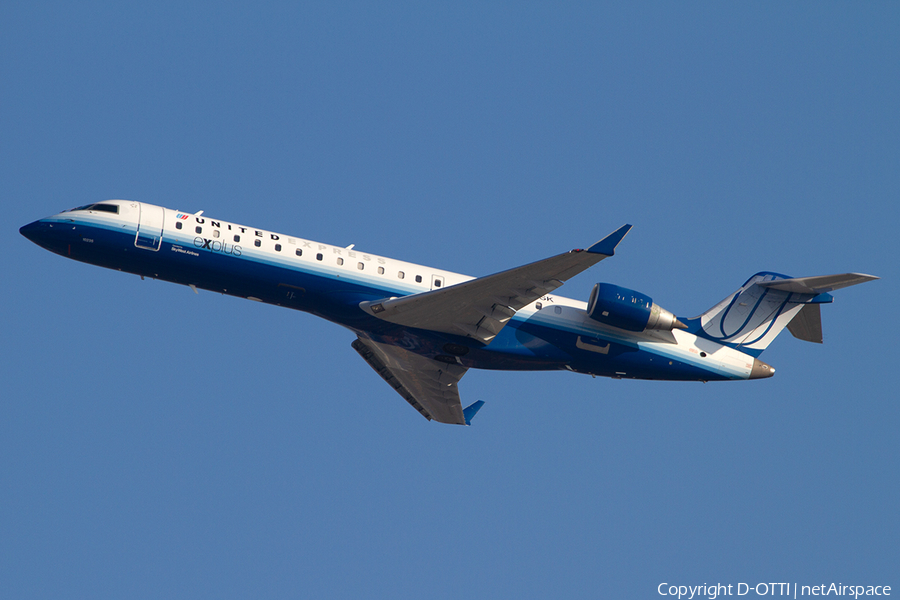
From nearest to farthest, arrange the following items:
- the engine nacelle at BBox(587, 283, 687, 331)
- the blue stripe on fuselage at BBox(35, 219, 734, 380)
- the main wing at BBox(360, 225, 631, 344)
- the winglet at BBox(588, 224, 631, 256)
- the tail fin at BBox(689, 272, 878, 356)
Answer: the winglet at BBox(588, 224, 631, 256), the main wing at BBox(360, 225, 631, 344), the blue stripe on fuselage at BBox(35, 219, 734, 380), the engine nacelle at BBox(587, 283, 687, 331), the tail fin at BBox(689, 272, 878, 356)

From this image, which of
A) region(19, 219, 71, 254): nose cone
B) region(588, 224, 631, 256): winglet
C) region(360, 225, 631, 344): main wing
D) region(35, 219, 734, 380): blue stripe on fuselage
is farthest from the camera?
region(35, 219, 734, 380): blue stripe on fuselage

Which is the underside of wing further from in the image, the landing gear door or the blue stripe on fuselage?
the landing gear door

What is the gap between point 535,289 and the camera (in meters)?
23.9

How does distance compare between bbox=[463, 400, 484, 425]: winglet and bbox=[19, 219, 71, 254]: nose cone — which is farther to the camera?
bbox=[463, 400, 484, 425]: winglet

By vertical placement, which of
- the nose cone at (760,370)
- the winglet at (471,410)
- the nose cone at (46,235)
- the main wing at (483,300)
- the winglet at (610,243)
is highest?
the nose cone at (46,235)

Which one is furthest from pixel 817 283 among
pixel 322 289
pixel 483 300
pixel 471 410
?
pixel 322 289

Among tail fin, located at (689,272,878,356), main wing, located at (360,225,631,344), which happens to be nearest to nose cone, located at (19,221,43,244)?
main wing, located at (360,225,631,344)

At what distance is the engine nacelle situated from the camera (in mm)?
25312

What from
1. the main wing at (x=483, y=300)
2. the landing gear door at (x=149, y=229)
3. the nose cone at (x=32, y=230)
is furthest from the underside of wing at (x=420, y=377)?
the nose cone at (x=32, y=230)

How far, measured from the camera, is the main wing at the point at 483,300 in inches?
900

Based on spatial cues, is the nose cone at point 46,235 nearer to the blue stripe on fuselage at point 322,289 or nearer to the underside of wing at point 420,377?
the blue stripe on fuselage at point 322,289

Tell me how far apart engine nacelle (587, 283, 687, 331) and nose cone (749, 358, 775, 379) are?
3.27 m

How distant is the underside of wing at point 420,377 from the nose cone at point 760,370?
29.0 ft

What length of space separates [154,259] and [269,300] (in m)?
3.26
